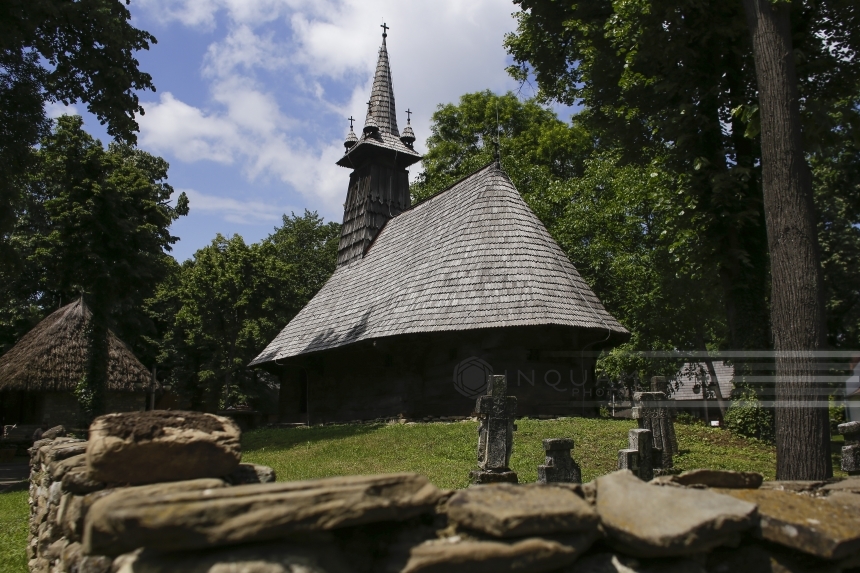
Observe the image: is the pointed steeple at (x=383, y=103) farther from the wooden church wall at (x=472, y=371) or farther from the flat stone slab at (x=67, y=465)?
the flat stone slab at (x=67, y=465)

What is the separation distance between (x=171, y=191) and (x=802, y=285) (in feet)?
125

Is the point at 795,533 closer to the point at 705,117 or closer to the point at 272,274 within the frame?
the point at 705,117

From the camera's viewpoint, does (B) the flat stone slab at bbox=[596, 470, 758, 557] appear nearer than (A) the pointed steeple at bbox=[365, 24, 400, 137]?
Yes

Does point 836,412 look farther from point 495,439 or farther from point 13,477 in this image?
point 13,477

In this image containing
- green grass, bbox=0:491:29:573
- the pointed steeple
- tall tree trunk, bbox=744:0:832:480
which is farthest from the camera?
the pointed steeple

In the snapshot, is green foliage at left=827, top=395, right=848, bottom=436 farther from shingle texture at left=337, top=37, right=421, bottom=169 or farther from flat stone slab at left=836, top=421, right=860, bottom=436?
flat stone slab at left=836, top=421, right=860, bottom=436

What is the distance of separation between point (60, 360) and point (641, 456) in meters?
22.9

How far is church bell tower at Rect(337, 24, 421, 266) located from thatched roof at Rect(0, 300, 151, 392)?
950 cm

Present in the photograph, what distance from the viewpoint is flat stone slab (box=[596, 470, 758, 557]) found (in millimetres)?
2410

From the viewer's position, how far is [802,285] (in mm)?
6672

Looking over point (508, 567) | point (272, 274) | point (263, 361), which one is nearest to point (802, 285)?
point (508, 567)

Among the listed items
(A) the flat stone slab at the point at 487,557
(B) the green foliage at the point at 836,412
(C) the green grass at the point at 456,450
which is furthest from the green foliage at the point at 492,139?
(A) the flat stone slab at the point at 487,557

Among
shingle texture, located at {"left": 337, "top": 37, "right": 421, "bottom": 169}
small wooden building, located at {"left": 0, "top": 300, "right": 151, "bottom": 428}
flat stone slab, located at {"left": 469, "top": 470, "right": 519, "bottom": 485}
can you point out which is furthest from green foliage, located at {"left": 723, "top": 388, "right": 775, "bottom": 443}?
small wooden building, located at {"left": 0, "top": 300, "right": 151, "bottom": 428}

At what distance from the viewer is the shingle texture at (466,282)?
15617 millimetres
